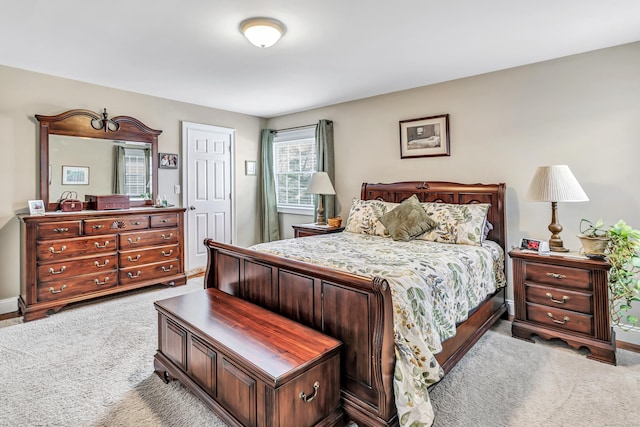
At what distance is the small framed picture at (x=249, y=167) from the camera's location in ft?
18.3

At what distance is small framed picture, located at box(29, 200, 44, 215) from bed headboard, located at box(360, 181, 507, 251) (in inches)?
141

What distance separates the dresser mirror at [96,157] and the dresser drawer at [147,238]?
0.53m

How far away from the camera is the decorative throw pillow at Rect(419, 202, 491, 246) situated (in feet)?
10.2

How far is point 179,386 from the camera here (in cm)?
216

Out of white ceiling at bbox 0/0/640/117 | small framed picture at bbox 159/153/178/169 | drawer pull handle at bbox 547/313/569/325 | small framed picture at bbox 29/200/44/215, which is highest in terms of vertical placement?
white ceiling at bbox 0/0/640/117

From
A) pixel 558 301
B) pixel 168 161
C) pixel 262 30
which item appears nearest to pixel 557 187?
pixel 558 301

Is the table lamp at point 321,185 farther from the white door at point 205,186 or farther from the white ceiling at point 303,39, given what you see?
the white door at point 205,186

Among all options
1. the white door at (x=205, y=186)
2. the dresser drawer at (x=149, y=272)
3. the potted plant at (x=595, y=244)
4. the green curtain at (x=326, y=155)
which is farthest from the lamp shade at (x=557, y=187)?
the white door at (x=205, y=186)

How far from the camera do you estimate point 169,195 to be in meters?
4.67

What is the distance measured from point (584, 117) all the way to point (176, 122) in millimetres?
4737

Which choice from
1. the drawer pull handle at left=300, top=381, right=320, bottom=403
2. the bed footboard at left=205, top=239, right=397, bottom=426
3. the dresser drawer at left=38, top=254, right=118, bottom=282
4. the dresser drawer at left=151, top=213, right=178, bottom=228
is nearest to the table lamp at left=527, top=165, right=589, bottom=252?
the bed footboard at left=205, top=239, right=397, bottom=426

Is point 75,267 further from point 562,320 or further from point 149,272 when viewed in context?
point 562,320

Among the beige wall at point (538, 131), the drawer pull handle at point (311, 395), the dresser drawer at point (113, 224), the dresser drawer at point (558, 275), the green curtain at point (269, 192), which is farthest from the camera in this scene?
the green curtain at point (269, 192)

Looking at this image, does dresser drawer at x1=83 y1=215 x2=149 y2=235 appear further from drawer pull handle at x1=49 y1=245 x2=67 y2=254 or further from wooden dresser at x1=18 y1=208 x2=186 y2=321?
drawer pull handle at x1=49 y1=245 x2=67 y2=254
